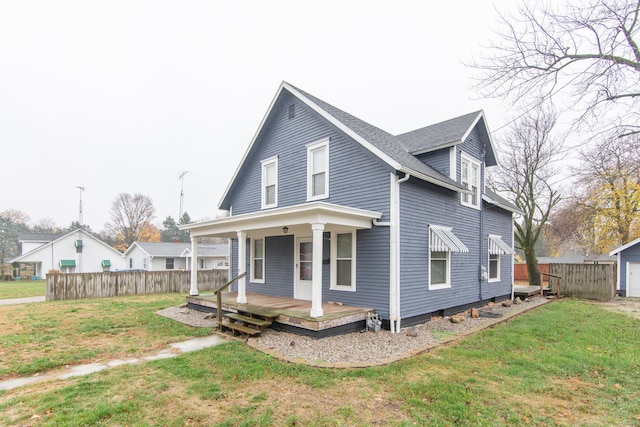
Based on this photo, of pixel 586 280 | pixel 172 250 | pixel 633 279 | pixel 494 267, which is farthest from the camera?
pixel 172 250

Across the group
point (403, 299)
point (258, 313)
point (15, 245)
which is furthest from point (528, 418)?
point (15, 245)

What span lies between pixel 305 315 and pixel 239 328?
5.06 ft

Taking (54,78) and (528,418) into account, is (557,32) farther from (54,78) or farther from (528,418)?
(54,78)

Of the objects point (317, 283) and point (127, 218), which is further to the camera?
point (127, 218)

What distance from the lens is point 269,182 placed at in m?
11.5

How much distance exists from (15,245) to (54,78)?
167 feet

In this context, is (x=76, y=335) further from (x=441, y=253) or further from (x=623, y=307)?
(x=623, y=307)

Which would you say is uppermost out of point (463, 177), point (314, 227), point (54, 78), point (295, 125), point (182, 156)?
point (182, 156)

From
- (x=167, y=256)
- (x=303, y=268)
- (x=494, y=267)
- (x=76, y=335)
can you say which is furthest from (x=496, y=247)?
(x=167, y=256)

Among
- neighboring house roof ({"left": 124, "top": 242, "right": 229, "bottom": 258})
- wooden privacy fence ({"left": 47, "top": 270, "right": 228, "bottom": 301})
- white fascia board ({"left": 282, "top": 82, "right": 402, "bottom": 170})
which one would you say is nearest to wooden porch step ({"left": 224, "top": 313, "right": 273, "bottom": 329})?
white fascia board ({"left": 282, "top": 82, "right": 402, "bottom": 170})

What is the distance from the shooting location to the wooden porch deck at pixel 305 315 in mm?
6746

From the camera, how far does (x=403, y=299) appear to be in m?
7.77

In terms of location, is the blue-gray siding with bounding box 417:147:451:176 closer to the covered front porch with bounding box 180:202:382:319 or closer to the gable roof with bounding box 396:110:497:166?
the gable roof with bounding box 396:110:497:166

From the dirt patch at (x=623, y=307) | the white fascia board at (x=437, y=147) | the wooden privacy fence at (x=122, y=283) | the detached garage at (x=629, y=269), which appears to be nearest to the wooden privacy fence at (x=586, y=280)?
the dirt patch at (x=623, y=307)
